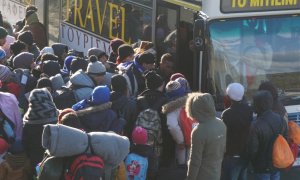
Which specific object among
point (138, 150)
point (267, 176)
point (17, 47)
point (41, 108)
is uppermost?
point (17, 47)

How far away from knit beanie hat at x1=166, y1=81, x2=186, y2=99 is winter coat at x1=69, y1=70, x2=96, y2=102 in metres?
0.95

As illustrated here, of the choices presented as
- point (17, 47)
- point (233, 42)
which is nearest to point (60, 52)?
point (17, 47)

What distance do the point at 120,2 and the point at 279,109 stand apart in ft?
11.5

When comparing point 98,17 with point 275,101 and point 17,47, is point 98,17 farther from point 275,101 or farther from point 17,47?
point 275,101

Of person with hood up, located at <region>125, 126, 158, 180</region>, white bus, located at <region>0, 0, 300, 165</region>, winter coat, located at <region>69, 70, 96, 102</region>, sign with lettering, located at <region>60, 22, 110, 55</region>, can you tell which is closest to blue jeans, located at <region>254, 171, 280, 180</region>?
white bus, located at <region>0, 0, 300, 165</region>

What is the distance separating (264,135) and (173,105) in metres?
1.02

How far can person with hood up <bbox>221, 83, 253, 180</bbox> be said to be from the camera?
7285 millimetres

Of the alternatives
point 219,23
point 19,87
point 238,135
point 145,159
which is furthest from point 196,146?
point 19,87

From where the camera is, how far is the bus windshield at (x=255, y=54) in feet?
25.5

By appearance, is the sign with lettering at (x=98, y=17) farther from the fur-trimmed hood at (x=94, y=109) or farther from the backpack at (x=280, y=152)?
the backpack at (x=280, y=152)

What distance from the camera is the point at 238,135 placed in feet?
24.2

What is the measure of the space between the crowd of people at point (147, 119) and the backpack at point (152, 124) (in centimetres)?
1

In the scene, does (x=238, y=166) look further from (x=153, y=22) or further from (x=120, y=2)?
(x=120, y=2)

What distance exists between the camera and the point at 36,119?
20.9 ft
